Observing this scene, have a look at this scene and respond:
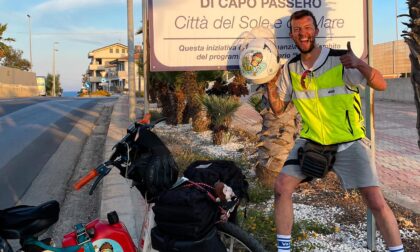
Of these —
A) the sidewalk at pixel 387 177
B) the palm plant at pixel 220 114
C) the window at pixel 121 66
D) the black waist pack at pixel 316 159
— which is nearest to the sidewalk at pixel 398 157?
the sidewalk at pixel 387 177

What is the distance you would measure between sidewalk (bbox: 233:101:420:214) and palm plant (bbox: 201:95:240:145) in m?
0.78

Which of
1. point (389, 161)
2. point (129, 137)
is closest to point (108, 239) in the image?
point (129, 137)

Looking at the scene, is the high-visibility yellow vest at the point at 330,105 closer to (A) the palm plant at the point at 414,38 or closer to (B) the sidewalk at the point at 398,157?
(A) the palm plant at the point at 414,38

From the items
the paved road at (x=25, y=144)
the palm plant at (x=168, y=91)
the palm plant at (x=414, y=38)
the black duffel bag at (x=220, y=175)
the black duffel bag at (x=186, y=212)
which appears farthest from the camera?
the palm plant at (x=168, y=91)

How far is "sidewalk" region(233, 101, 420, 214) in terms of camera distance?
19.6ft

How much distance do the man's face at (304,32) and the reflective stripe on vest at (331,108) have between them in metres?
0.20

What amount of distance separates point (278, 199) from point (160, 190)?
0.96 meters

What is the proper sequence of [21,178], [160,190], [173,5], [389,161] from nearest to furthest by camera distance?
[160,190] < [173,5] < [21,178] < [389,161]

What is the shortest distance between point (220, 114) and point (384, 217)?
7.55 metres

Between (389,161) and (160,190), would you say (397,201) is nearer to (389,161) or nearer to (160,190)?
(389,161)

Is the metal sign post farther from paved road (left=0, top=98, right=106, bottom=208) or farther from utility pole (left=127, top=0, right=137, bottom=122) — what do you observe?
utility pole (left=127, top=0, right=137, bottom=122)

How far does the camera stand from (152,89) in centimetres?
1666

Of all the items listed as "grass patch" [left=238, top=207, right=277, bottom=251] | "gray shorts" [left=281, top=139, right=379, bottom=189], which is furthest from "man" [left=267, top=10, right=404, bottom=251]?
"grass patch" [left=238, top=207, right=277, bottom=251]

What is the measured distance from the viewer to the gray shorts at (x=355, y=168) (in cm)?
324
